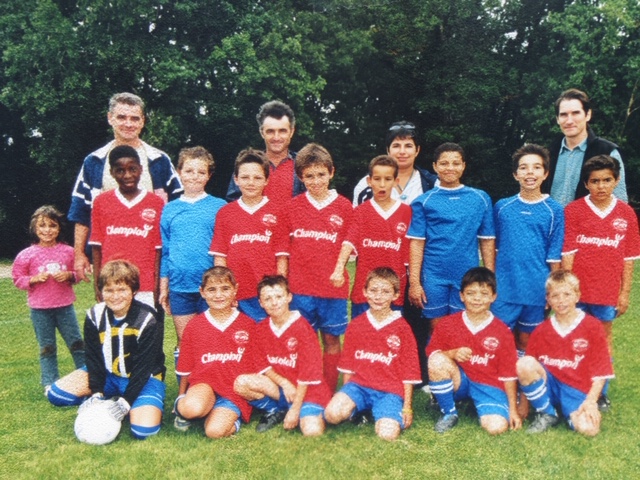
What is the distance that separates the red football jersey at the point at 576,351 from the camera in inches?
158

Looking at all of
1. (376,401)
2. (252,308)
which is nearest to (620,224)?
(376,401)

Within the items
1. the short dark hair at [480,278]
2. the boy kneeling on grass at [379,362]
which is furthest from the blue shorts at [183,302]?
the short dark hair at [480,278]

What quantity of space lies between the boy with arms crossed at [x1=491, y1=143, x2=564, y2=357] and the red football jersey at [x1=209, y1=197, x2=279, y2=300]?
172 centimetres

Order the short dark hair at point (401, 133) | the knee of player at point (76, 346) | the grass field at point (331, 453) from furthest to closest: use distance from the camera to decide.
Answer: the knee of player at point (76, 346) < the short dark hair at point (401, 133) < the grass field at point (331, 453)

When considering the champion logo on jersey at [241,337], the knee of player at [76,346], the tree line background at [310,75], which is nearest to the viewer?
the champion logo on jersey at [241,337]

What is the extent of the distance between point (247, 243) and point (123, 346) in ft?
3.67

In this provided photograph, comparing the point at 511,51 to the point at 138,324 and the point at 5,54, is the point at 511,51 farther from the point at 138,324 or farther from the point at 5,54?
the point at 138,324

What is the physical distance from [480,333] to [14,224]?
755 inches

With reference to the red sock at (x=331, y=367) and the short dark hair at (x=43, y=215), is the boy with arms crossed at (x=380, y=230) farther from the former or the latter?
the short dark hair at (x=43, y=215)

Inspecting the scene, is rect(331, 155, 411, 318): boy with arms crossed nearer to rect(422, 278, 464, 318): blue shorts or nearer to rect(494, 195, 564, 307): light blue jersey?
rect(422, 278, 464, 318): blue shorts

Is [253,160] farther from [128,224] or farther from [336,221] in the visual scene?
[128,224]

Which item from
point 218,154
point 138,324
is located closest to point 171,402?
point 138,324

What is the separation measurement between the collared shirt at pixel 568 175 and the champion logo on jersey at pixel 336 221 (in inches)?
→ 72.2

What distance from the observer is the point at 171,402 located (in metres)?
4.84
